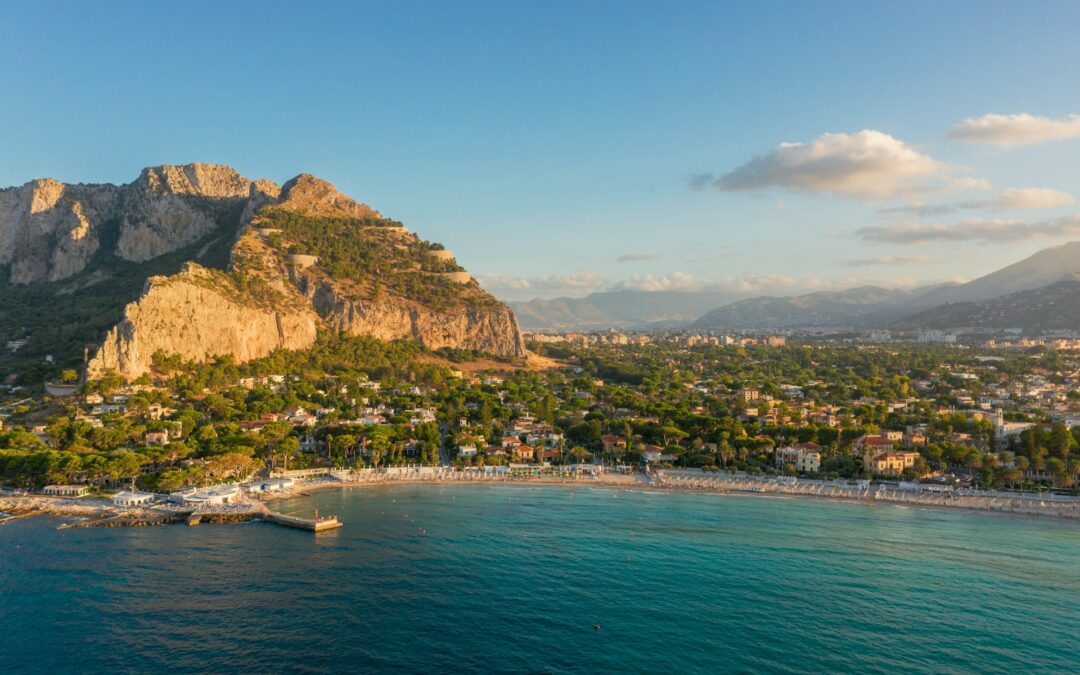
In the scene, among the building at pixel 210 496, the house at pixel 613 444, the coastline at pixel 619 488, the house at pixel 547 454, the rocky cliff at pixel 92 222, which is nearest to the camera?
the coastline at pixel 619 488

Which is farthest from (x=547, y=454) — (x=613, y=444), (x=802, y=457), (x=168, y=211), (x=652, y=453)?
→ (x=168, y=211)

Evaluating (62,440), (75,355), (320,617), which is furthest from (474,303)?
(320,617)

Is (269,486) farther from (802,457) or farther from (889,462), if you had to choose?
(889,462)

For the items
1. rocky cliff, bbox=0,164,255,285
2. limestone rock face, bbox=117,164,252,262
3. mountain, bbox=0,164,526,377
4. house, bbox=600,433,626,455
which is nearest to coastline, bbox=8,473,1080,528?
house, bbox=600,433,626,455

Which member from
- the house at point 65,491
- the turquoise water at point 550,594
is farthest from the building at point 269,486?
the house at point 65,491

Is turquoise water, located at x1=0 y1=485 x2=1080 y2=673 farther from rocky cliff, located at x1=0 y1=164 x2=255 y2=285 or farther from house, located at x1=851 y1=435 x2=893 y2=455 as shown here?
rocky cliff, located at x1=0 y1=164 x2=255 y2=285

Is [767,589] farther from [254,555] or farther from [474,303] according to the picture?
[474,303]

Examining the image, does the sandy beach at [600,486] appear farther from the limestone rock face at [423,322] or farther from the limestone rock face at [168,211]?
the limestone rock face at [168,211]
